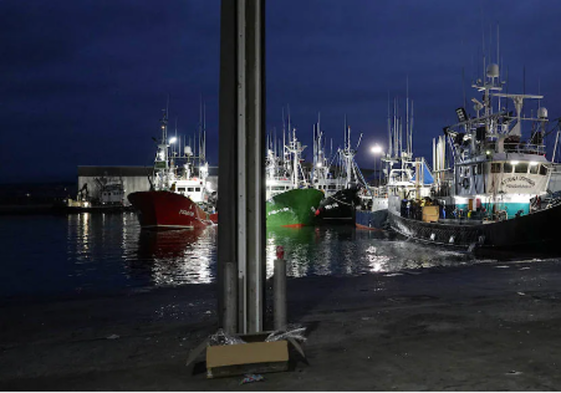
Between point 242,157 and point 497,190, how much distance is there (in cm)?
2042

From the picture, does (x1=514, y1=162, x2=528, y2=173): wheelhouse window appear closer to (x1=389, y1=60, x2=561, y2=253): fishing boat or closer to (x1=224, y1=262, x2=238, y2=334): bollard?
(x1=389, y1=60, x2=561, y2=253): fishing boat

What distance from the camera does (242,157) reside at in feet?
20.1

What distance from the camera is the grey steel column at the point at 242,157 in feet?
20.0

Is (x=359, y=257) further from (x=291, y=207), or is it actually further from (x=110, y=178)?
(x=110, y=178)

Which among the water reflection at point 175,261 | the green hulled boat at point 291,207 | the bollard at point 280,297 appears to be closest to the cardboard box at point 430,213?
the water reflection at point 175,261

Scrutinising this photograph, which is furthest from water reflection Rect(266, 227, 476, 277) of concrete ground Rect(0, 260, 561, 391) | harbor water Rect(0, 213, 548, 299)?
concrete ground Rect(0, 260, 561, 391)

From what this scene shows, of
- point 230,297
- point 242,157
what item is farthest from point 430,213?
point 230,297

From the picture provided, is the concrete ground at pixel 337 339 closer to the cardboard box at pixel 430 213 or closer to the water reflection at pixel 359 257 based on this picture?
the water reflection at pixel 359 257

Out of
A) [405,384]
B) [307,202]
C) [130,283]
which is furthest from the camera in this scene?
[307,202]

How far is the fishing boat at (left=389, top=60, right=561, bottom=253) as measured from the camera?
20.8 m

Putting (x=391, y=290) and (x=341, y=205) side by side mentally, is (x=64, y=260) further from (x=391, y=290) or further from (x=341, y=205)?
(x=341, y=205)

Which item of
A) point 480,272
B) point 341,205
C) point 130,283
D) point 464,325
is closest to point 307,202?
point 341,205

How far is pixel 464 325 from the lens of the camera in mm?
6590

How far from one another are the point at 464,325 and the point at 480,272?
18.7ft
